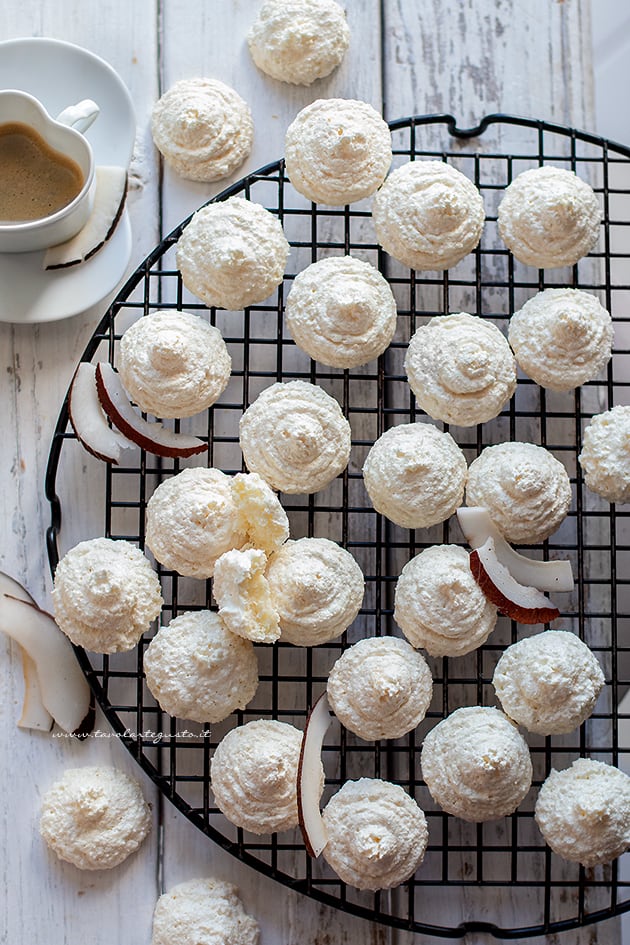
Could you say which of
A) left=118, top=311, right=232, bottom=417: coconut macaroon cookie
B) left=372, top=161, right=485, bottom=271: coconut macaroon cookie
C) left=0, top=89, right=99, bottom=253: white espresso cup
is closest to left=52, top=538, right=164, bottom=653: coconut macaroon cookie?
left=118, top=311, right=232, bottom=417: coconut macaroon cookie

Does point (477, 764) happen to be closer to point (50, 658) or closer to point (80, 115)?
point (50, 658)

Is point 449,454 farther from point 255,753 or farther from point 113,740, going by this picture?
point 113,740

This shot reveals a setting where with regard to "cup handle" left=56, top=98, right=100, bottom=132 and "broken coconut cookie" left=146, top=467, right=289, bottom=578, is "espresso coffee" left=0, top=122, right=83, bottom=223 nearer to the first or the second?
"cup handle" left=56, top=98, right=100, bottom=132

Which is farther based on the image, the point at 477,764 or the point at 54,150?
the point at 54,150

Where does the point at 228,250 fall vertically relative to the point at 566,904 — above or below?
above

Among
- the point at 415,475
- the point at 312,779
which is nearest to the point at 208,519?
the point at 415,475

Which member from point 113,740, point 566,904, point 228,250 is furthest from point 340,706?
point 228,250

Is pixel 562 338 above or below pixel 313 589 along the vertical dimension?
above
